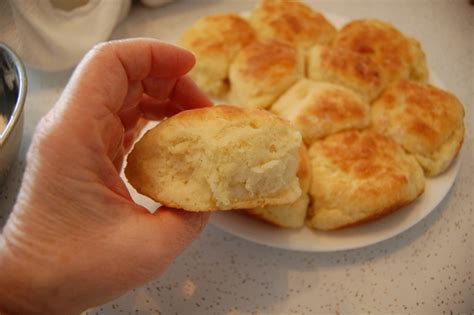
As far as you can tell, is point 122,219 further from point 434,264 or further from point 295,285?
point 434,264

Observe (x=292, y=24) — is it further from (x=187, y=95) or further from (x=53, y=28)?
(x=53, y=28)

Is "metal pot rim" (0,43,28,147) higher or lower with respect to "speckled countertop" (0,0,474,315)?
higher

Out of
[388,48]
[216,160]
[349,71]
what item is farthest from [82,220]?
[388,48]

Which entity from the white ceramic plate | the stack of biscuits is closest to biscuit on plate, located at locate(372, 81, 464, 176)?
the stack of biscuits

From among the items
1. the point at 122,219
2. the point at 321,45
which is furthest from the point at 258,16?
the point at 122,219

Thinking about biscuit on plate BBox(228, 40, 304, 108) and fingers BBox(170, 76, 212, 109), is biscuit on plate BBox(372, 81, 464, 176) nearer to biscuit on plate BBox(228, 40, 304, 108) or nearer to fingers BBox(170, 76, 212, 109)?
biscuit on plate BBox(228, 40, 304, 108)

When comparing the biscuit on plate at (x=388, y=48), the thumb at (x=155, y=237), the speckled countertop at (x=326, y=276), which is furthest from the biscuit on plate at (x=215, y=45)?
the thumb at (x=155, y=237)
